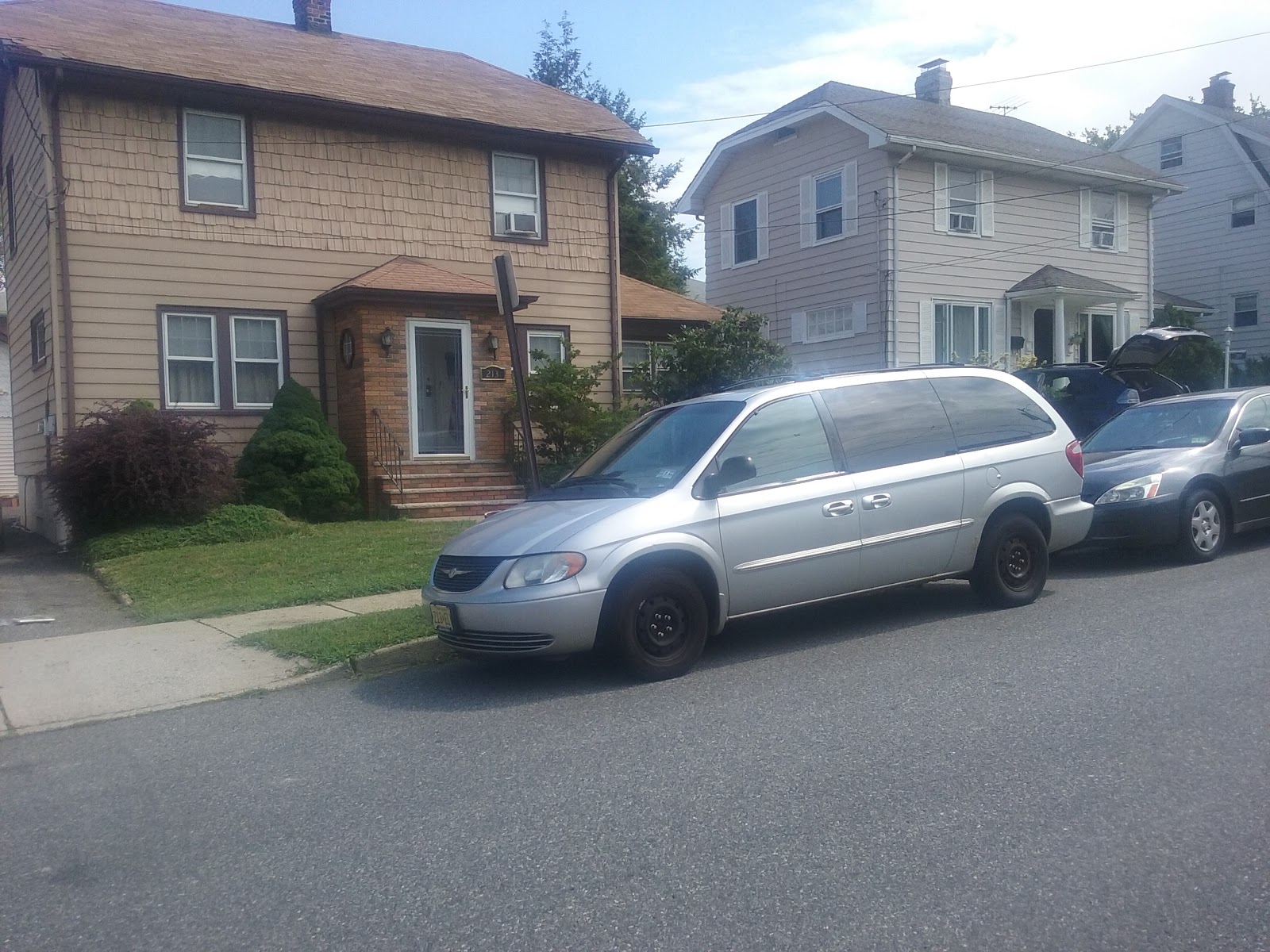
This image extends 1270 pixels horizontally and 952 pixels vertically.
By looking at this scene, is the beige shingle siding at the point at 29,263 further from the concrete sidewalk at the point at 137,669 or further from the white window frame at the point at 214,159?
the concrete sidewalk at the point at 137,669

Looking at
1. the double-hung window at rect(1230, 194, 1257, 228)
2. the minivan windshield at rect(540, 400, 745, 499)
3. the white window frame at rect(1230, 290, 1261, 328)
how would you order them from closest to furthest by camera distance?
the minivan windshield at rect(540, 400, 745, 499), the double-hung window at rect(1230, 194, 1257, 228), the white window frame at rect(1230, 290, 1261, 328)

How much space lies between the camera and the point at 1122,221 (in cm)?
2633

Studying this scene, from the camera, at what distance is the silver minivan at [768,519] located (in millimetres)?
Result: 6801

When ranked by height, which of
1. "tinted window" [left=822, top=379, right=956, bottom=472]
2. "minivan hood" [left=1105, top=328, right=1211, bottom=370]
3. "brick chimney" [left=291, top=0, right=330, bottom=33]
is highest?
"brick chimney" [left=291, top=0, right=330, bottom=33]

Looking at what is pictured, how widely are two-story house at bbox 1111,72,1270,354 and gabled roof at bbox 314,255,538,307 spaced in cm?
2288

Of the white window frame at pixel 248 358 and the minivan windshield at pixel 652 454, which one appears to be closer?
the minivan windshield at pixel 652 454

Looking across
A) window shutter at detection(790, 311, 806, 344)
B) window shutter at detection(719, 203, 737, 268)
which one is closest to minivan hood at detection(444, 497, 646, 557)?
window shutter at detection(790, 311, 806, 344)

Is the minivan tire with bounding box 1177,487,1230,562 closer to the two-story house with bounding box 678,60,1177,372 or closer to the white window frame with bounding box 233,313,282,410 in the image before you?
the white window frame with bounding box 233,313,282,410

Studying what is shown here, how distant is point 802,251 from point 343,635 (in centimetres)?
1835

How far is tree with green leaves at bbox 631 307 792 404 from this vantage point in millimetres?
16547

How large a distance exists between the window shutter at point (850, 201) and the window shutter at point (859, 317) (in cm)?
145

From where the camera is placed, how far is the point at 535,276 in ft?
61.5

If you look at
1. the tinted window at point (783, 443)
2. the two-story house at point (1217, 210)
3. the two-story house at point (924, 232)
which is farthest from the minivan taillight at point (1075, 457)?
the two-story house at point (1217, 210)

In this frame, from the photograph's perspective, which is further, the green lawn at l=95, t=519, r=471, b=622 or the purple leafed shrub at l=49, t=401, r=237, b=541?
the purple leafed shrub at l=49, t=401, r=237, b=541
